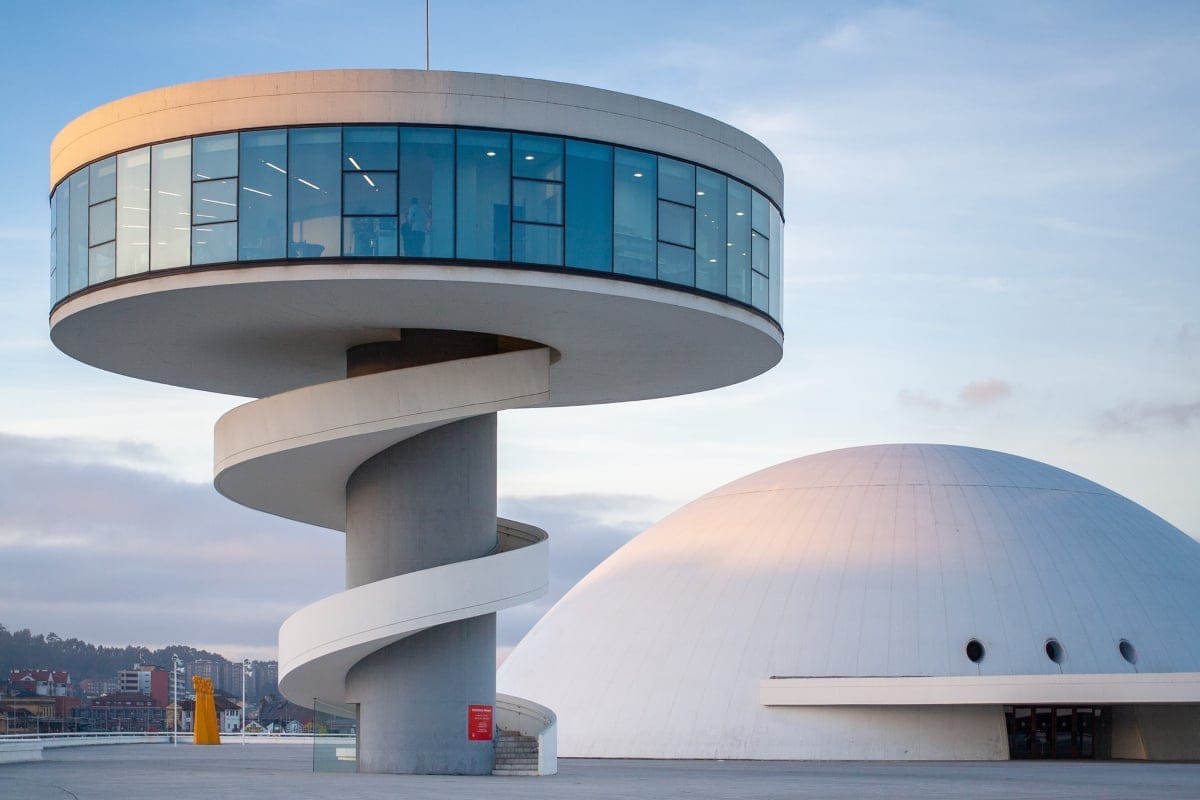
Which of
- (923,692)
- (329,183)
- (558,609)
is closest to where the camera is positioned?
(329,183)

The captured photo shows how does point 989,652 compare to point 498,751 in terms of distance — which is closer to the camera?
point 498,751

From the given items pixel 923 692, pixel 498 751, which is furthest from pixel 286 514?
pixel 923 692

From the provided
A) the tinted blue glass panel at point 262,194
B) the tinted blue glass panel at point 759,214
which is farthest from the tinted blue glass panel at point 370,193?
the tinted blue glass panel at point 759,214

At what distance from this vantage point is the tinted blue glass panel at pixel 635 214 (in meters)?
34.7

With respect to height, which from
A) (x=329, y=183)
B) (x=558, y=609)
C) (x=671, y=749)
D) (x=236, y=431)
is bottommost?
(x=671, y=749)

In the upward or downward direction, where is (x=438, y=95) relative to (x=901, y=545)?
upward

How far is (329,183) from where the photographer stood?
109 ft

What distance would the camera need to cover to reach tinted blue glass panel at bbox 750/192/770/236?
1492 inches

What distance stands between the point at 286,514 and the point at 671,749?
59.9 feet

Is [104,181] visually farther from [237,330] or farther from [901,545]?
[901,545]

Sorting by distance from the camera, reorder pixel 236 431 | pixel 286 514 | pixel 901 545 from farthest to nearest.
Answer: pixel 901 545, pixel 286 514, pixel 236 431

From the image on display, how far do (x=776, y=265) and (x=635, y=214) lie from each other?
591 cm

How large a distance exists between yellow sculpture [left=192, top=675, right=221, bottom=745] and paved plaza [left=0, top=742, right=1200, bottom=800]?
2815 centimetres

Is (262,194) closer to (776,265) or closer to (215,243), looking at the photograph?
(215,243)
